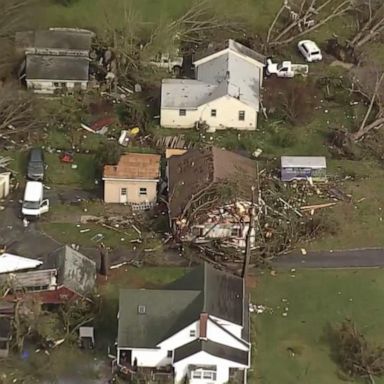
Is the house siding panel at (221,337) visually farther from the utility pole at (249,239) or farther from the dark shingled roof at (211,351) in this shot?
the utility pole at (249,239)

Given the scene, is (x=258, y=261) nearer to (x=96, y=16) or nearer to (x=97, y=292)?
(x=97, y=292)

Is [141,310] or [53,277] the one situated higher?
[53,277]

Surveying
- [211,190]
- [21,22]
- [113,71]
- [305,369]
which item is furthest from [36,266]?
[21,22]

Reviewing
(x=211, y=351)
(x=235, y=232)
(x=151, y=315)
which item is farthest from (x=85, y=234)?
(x=211, y=351)

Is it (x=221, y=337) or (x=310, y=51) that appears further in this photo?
(x=310, y=51)

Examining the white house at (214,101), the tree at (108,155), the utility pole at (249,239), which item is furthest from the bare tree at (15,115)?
Result: the utility pole at (249,239)

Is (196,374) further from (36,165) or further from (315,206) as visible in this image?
(36,165)

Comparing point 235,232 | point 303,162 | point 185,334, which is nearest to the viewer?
point 185,334

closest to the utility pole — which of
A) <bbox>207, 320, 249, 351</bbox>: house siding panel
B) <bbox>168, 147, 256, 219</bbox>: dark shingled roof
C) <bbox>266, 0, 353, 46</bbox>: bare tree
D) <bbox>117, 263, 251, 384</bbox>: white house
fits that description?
<bbox>168, 147, 256, 219</bbox>: dark shingled roof
